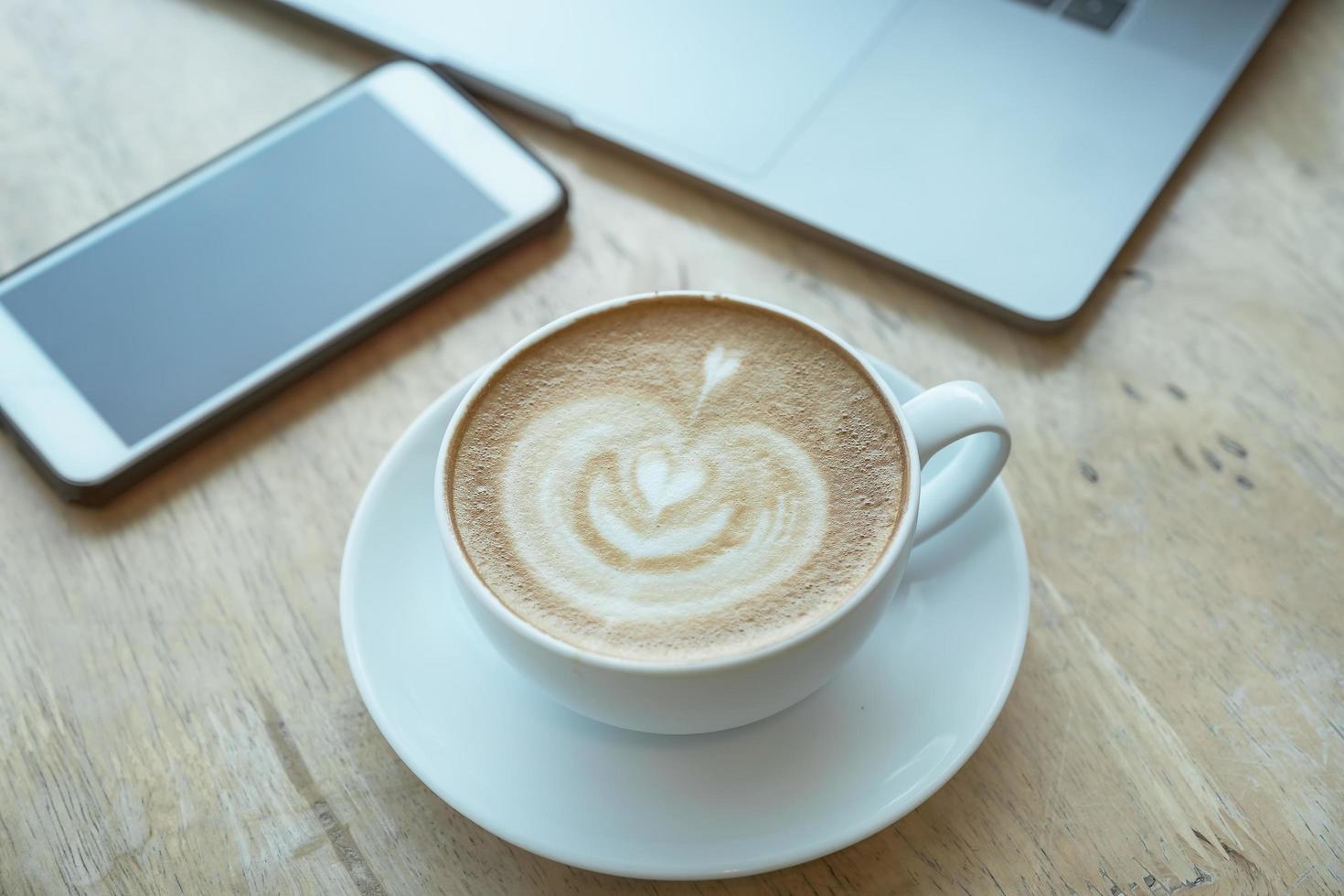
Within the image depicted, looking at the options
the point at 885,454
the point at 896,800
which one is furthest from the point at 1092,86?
the point at 896,800

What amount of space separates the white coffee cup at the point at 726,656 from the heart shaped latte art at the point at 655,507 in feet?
0.10

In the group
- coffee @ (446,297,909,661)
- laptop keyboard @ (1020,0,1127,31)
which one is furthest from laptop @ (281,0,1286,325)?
coffee @ (446,297,909,661)

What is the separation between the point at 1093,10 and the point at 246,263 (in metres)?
0.64

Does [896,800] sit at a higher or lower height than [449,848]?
higher

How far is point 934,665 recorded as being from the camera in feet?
1.80

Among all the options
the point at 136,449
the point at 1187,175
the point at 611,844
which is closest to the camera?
the point at 611,844

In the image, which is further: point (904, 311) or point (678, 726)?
point (904, 311)

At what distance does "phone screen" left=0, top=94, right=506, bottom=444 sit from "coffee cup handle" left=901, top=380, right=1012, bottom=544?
1.12ft

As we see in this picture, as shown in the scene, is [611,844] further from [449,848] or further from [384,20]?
[384,20]

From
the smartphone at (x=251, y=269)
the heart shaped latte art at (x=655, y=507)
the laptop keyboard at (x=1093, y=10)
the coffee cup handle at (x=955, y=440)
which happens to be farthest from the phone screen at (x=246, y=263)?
the laptop keyboard at (x=1093, y=10)

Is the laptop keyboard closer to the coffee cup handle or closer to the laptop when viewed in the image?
the laptop

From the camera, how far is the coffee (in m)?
0.49

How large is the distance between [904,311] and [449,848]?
16.8 inches

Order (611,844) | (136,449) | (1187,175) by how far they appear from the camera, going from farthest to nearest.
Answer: (1187,175) → (136,449) → (611,844)
